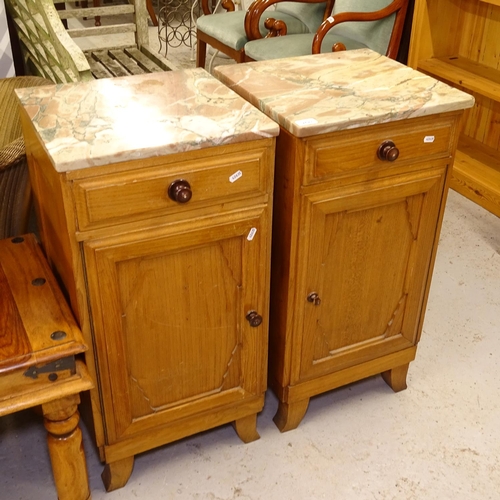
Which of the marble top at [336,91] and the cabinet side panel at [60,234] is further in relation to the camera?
the marble top at [336,91]

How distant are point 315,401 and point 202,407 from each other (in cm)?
43

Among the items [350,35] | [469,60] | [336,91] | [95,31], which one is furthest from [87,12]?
[336,91]

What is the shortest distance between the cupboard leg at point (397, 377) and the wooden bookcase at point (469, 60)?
1226 mm

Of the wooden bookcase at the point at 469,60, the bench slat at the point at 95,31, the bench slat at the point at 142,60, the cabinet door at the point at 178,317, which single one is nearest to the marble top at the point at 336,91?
the cabinet door at the point at 178,317

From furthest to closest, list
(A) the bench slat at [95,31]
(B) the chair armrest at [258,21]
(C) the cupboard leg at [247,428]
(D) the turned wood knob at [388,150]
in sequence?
1. (A) the bench slat at [95,31]
2. (B) the chair armrest at [258,21]
3. (C) the cupboard leg at [247,428]
4. (D) the turned wood knob at [388,150]

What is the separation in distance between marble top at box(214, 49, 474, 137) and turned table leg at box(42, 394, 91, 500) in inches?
29.3

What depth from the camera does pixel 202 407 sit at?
5.26 feet

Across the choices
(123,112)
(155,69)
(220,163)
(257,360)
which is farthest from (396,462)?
(155,69)

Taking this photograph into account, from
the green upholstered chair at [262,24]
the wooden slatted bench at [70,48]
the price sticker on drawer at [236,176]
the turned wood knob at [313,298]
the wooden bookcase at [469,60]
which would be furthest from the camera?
the green upholstered chair at [262,24]

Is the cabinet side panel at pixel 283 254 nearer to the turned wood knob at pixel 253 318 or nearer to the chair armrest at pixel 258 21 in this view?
the turned wood knob at pixel 253 318

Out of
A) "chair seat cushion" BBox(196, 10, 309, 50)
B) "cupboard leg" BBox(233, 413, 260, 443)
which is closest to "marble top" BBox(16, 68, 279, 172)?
"cupboard leg" BBox(233, 413, 260, 443)

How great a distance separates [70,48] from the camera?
98.1 inches

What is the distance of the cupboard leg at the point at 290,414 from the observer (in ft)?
5.77

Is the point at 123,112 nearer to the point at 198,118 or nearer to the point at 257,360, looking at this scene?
the point at 198,118
